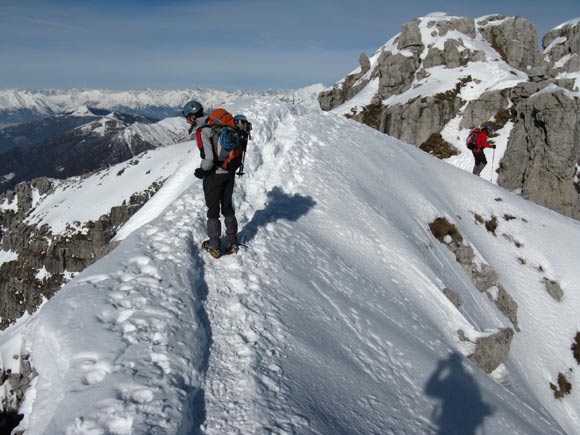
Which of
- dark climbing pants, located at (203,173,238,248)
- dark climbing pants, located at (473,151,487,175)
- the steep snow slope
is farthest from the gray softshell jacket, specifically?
dark climbing pants, located at (473,151,487,175)

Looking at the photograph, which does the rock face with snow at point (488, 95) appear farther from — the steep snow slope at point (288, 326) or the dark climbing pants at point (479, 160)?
the steep snow slope at point (288, 326)

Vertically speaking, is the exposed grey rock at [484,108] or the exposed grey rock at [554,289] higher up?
the exposed grey rock at [484,108]

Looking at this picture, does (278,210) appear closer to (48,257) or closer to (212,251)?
(212,251)

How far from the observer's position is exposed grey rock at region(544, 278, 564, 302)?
1060 inches

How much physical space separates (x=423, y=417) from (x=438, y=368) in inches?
135

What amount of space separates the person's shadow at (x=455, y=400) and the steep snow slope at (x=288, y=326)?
6 cm

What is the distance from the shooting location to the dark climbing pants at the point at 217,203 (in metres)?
11.4

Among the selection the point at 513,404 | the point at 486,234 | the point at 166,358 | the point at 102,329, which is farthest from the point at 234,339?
the point at 486,234

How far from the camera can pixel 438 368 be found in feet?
40.2

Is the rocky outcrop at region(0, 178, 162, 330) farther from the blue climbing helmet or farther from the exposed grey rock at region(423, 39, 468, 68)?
the blue climbing helmet

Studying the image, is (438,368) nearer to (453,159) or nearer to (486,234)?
(486,234)

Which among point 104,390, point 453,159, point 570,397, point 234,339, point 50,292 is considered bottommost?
point 50,292

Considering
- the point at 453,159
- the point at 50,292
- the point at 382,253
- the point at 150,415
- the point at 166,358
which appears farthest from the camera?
the point at 50,292

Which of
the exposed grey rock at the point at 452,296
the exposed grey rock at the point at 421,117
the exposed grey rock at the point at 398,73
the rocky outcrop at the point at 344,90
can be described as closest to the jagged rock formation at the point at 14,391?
the exposed grey rock at the point at 452,296
